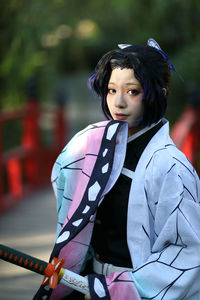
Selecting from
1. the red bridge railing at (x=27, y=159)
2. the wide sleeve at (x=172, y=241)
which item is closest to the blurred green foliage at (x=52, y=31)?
the red bridge railing at (x=27, y=159)

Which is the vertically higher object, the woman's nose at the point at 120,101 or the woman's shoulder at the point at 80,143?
the woman's nose at the point at 120,101

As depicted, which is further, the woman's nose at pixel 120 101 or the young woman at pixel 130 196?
the woman's nose at pixel 120 101

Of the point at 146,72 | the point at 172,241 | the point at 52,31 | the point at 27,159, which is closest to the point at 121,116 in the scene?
the point at 146,72

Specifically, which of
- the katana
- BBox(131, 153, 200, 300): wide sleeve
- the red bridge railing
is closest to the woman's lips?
BBox(131, 153, 200, 300): wide sleeve

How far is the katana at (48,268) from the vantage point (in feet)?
5.45

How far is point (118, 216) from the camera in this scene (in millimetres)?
1864

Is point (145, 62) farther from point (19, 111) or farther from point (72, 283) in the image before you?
point (19, 111)

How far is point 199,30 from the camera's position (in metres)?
9.03

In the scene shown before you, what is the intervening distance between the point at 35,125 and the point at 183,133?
325cm

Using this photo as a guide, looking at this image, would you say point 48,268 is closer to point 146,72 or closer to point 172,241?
point 172,241

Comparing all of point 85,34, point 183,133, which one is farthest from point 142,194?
point 85,34

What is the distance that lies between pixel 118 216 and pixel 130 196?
0.10 meters

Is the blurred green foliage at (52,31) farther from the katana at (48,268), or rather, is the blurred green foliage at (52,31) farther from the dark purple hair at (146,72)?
the katana at (48,268)

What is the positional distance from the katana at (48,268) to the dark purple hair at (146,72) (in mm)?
544
